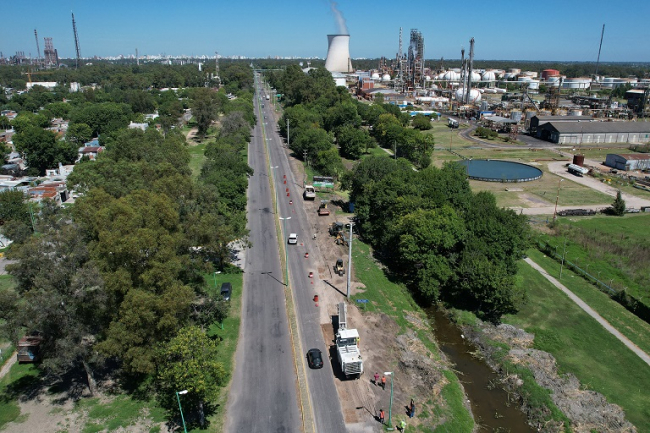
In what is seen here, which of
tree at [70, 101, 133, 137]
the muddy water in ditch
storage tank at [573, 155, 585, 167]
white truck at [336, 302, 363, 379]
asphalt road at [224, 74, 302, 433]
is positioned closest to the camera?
asphalt road at [224, 74, 302, 433]

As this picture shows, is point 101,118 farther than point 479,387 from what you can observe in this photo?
Yes

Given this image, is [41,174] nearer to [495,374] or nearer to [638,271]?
[495,374]

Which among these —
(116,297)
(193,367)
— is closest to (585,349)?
(193,367)

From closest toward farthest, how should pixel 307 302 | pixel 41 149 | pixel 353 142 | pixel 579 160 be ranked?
pixel 307 302, pixel 41 149, pixel 579 160, pixel 353 142

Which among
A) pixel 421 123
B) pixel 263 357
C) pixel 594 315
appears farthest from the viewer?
pixel 421 123

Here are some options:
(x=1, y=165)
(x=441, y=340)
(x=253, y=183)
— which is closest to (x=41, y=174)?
(x=1, y=165)

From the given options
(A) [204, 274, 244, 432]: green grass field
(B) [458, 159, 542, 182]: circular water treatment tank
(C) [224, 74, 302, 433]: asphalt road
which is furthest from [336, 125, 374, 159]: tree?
(A) [204, 274, 244, 432]: green grass field

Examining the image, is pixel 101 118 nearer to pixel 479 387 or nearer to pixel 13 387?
pixel 13 387

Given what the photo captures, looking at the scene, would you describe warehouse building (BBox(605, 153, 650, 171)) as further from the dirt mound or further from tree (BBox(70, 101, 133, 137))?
tree (BBox(70, 101, 133, 137))
